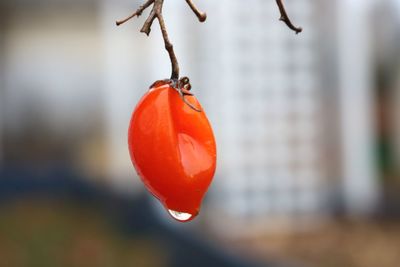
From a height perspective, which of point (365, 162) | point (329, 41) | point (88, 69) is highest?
point (88, 69)

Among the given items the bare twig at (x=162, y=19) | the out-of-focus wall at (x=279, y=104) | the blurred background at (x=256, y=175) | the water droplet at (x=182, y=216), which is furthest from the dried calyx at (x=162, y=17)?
the out-of-focus wall at (x=279, y=104)

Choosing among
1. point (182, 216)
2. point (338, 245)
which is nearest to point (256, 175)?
point (338, 245)

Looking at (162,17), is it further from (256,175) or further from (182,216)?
(256,175)

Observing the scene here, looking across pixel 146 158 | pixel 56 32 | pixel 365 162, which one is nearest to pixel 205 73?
pixel 365 162

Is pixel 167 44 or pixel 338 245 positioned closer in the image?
pixel 167 44

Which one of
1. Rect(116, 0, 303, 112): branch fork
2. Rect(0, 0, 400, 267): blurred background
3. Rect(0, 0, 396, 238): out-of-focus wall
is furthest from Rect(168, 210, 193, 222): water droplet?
Rect(0, 0, 396, 238): out-of-focus wall

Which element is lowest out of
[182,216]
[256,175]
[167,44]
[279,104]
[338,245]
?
[182,216]

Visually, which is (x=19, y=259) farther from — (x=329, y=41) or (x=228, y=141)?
(x=329, y=41)
